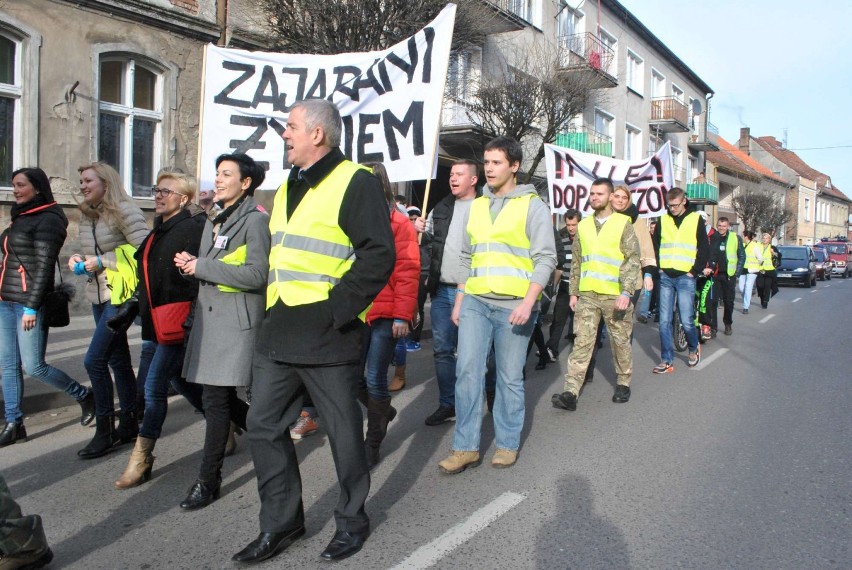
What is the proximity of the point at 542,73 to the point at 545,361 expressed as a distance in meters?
13.0

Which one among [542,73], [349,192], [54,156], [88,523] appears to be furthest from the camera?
[542,73]

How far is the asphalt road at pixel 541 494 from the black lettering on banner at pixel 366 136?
2.10 meters

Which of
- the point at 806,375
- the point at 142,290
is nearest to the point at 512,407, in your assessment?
the point at 142,290

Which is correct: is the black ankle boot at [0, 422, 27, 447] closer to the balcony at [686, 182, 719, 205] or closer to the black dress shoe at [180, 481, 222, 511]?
the black dress shoe at [180, 481, 222, 511]

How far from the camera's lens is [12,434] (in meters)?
5.06

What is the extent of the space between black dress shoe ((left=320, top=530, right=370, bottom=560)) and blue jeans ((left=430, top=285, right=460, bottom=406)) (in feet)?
7.89

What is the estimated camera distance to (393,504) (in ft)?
12.8

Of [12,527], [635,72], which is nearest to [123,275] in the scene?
[12,527]

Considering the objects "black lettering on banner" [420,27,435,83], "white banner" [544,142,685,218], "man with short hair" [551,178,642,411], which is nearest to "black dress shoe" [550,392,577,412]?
"man with short hair" [551,178,642,411]

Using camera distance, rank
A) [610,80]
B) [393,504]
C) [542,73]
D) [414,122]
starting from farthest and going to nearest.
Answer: [610,80]
[542,73]
[414,122]
[393,504]

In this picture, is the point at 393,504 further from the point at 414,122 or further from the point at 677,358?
the point at 677,358

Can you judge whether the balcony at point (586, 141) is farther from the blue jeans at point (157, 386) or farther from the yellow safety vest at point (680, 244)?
the blue jeans at point (157, 386)

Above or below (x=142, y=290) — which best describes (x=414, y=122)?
above

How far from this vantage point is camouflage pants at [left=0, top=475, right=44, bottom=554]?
112 inches
